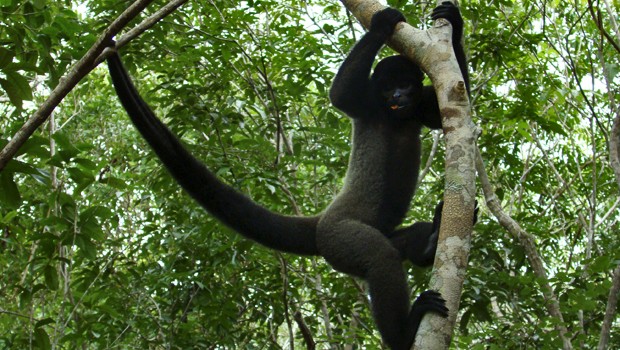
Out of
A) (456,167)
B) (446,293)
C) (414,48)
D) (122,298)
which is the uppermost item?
(414,48)

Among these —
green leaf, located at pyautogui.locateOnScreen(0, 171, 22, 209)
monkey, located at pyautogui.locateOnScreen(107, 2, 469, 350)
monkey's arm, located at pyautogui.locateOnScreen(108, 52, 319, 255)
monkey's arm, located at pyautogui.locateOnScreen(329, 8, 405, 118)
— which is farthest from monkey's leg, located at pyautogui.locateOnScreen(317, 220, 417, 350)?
green leaf, located at pyautogui.locateOnScreen(0, 171, 22, 209)

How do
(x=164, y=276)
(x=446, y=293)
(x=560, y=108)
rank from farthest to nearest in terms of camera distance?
(x=560, y=108) < (x=164, y=276) < (x=446, y=293)

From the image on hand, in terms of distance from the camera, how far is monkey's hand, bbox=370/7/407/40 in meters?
4.70

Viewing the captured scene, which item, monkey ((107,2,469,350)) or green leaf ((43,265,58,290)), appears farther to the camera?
green leaf ((43,265,58,290))

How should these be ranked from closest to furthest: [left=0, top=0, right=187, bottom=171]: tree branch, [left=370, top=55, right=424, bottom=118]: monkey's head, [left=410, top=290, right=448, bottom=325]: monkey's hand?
[left=410, top=290, right=448, bottom=325]: monkey's hand → [left=0, top=0, right=187, bottom=171]: tree branch → [left=370, top=55, right=424, bottom=118]: monkey's head

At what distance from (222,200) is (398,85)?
1818 millimetres

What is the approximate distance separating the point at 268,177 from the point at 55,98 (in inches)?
134

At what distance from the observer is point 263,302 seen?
8180 mm

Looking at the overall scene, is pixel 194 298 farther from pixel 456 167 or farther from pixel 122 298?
pixel 456 167

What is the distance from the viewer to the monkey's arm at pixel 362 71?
15.5ft

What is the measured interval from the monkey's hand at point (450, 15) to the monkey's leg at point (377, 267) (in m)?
1.70

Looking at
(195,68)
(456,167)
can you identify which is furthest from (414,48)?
(195,68)

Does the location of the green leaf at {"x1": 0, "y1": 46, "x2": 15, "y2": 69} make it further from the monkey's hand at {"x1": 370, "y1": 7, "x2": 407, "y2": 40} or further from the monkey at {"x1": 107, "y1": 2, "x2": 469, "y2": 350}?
the monkey's hand at {"x1": 370, "y1": 7, "x2": 407, "y2": 40}

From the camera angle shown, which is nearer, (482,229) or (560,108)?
(482,229)
